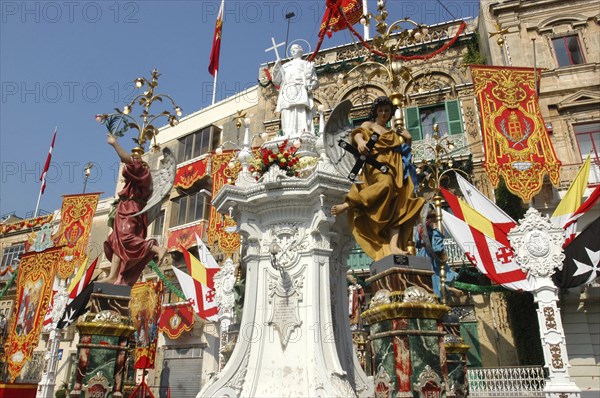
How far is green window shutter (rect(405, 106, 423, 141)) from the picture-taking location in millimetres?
21812

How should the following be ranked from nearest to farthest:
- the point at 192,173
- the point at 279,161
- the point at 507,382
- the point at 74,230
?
the point at 279,161 → the point at 507,382 → the point at 74,230 → the point at 192,173

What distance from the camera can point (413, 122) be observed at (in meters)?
22.1

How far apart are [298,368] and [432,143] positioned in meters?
17.0

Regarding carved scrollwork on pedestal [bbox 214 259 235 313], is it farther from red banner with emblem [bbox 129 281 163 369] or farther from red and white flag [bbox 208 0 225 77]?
red and white flag [bbox 208 0 225 77]

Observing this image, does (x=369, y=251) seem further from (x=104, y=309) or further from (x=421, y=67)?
(x=421, y=67)

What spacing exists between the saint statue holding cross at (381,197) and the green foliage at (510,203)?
13303 mm

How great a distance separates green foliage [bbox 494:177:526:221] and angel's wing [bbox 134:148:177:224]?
44.6 feet

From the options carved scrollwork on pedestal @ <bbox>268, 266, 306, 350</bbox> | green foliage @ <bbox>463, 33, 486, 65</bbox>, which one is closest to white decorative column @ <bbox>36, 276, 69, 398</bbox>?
carved scrollwork on pedestal @ <bbox>268, 266, 306, 350</bbox>

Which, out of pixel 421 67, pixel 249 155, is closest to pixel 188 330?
pixel 249 155

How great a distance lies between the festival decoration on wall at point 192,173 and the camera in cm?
2535

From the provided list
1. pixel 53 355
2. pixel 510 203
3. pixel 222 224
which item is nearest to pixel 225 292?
pixel 222 224

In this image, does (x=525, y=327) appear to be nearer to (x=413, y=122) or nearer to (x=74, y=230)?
(x=413, y=122)

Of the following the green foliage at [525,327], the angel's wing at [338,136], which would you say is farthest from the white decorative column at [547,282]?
the angel's wing at [338,136]

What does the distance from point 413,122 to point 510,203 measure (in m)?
6.66
